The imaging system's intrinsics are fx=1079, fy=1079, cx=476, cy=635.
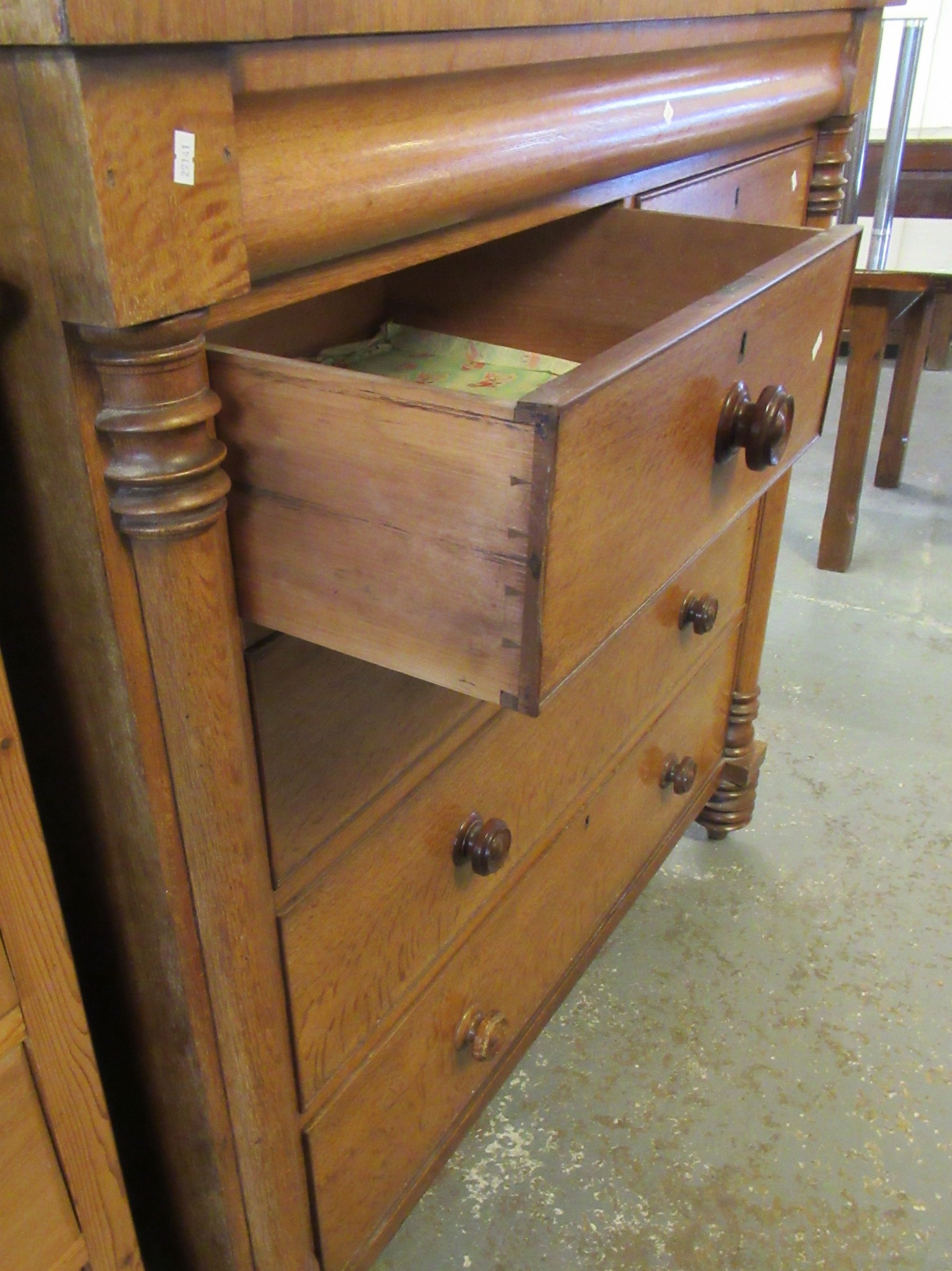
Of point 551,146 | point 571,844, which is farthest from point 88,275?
point 571,844

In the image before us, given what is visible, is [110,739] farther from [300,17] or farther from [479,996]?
[479,996]

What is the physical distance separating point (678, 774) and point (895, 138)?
5.73 feet

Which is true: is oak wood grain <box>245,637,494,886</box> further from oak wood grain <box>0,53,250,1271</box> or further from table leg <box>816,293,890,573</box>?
table leg <box>816,293,890,573</box>

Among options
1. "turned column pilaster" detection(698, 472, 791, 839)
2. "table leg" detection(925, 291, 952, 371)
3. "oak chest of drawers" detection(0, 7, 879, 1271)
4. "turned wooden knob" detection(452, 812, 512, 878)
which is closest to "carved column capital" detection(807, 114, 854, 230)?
"oak chest of drawers" detection(0, 7, 879, 1271)

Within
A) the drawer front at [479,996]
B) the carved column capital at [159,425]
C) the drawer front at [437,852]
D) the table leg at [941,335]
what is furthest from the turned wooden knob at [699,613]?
the table leg at [941,335]

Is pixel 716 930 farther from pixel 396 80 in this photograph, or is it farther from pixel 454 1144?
pixel 396 80

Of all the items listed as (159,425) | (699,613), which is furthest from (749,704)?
(159,425)

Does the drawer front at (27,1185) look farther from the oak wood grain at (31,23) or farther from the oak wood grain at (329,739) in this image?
the oak wood grain at (31,23)

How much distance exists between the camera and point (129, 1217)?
0.66m

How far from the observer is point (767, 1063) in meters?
1.20

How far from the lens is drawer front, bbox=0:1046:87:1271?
1.82ft

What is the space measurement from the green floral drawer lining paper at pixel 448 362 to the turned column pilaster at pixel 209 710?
336 mm

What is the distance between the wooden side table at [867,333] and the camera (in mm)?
2096

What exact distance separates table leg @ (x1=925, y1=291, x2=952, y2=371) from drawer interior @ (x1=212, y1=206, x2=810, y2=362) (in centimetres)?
238
